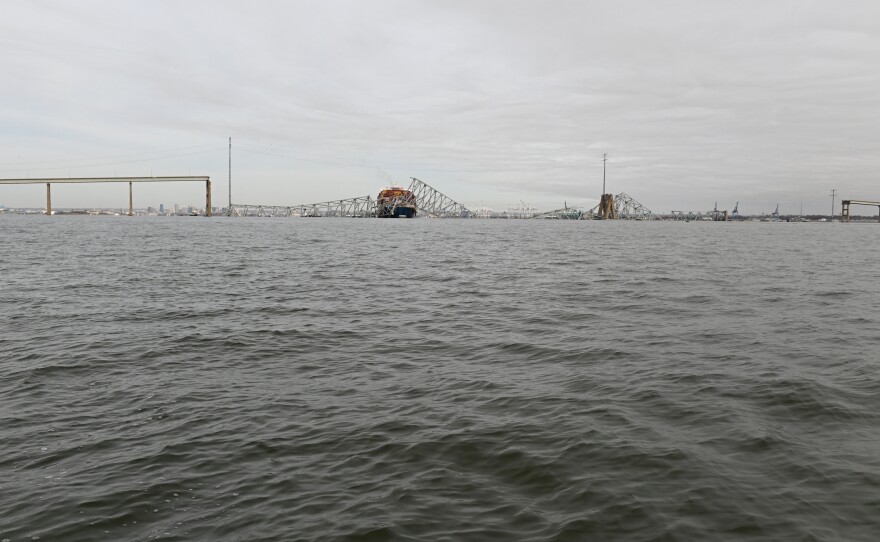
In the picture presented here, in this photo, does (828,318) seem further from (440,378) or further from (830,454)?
(440,378)

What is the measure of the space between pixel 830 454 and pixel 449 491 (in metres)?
5.70

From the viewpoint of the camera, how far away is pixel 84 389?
37.7 ft

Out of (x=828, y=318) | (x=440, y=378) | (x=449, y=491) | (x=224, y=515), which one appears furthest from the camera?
(x=828, y=318)

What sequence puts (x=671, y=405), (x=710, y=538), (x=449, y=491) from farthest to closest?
(x=671, y=405) → (x=449, y=491) → (x=710, y=538)

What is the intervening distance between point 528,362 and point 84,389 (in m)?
9.42

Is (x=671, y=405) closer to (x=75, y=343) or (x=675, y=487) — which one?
(x=675, y=487)

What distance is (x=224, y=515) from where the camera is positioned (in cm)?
691

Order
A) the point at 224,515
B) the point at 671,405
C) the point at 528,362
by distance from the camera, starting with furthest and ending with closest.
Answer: the point at 528,362 → the point at 671,405 → the point at 224,515

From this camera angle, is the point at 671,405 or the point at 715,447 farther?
the point at 671,405

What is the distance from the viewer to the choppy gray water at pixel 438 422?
690 cm

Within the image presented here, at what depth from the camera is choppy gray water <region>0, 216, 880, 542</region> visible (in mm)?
6898

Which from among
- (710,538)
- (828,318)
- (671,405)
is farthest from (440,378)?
(828,318)

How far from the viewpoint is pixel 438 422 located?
9.79m

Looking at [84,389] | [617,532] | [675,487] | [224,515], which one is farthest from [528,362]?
[84,389]
